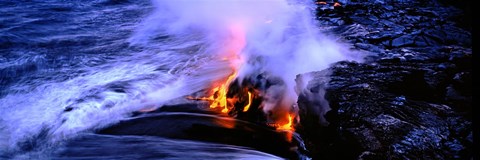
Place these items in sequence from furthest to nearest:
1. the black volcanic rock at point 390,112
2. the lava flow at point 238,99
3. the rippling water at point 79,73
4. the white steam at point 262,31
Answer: the white steam at point 262,31 < the rippling water at point 79,73 < the lava flow at point 238,99 < the black volcanic rock at point 390,112

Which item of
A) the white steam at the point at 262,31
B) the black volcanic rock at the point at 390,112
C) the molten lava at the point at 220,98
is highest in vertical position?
the white steam at the point at 262,31

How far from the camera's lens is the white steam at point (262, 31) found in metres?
4.76

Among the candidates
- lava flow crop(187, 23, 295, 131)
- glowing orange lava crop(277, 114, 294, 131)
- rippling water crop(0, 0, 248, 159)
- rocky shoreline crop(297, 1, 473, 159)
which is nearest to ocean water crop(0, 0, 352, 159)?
rippling water crop(0, 0, 248, 159)

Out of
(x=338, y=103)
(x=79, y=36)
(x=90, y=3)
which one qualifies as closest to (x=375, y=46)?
(x=338, y=103)

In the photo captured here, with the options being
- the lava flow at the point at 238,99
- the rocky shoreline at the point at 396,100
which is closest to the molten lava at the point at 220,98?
the lava flow at the point at 238,99

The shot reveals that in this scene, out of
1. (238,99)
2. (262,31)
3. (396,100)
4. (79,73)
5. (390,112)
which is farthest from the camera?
(262,31)

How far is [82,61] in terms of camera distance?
22.0ft

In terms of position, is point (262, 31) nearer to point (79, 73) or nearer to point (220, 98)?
point (220, 98)

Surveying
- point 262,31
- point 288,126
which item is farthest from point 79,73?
point 288,126

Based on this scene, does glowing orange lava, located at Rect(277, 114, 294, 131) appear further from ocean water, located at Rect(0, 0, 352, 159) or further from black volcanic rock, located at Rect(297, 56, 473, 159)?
ocean water, located at Rect(0, 0, 352, 159)

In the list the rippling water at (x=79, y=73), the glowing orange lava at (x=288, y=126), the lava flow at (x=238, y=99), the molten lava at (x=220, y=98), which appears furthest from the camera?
the molten lava at (x=220, y=98)

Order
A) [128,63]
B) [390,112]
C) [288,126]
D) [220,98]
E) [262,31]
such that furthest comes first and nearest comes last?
[128,63] < [262,31] < [220,98] < [288,126] < [390,112]

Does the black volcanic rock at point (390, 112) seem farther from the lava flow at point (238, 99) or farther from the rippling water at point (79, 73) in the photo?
the rippling water at point (79, 73)

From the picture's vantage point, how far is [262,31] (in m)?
6.42
